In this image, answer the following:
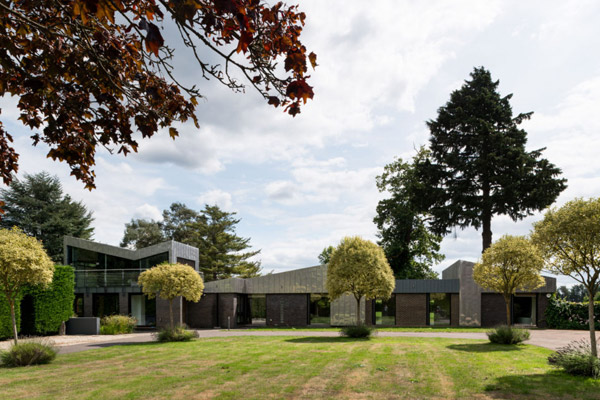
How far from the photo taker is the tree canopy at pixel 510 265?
17234 mm

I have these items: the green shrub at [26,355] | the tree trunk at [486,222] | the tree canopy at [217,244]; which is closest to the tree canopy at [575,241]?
the green shrub at [26,355]

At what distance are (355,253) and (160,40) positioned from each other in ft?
Answer: 59.7

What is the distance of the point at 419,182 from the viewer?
36.8m

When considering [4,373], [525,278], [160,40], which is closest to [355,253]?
[525,278]

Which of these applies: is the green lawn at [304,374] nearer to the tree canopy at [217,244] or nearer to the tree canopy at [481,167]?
the tree canopy at [481,167]

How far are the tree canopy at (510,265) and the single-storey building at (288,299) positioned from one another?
439 inches

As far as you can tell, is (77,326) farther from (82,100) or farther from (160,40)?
(160,40)

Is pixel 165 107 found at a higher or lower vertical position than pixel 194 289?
higher

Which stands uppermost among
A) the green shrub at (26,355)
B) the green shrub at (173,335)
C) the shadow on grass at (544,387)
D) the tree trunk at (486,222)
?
the tree trunk at (486,222)

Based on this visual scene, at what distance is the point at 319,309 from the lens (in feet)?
100

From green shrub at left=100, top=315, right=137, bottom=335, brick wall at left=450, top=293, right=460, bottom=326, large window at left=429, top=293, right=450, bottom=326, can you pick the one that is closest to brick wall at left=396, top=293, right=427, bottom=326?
large window at left=429, top=293, right=450, bottom=326

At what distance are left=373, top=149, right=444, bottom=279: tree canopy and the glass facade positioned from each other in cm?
1880

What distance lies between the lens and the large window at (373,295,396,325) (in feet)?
97.9

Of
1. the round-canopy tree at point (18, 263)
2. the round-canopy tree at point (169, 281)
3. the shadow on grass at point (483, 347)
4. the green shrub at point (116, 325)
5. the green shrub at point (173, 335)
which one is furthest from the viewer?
the green shrub at point (116, 325)
